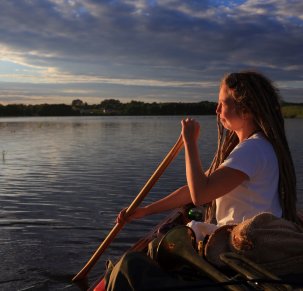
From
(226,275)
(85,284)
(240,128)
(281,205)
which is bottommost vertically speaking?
(85,284)

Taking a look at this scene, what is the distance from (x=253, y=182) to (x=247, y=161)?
8.7 inches

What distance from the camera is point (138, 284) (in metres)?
3.01

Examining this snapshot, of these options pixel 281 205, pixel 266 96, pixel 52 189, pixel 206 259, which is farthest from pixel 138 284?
pixel 52 189

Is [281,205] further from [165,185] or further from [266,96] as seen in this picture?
[165,185]

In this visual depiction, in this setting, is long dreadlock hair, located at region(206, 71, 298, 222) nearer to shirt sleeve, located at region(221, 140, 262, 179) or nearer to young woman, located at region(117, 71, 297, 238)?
young woman, located at region(117, 71, 297, 238)

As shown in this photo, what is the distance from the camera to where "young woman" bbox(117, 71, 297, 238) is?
12.3ft

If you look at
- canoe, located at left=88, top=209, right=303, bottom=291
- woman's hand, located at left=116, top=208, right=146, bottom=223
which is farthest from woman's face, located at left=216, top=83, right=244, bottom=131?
woman's hand, located at left=116, top=208, right=146, bottom=223

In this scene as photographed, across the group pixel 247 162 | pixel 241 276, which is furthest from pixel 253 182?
pixel 241 276

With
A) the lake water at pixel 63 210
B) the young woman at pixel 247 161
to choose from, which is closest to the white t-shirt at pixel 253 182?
the young woman at pixel 247 161

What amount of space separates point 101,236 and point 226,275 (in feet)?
23.6

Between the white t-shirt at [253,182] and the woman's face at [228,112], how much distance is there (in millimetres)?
256

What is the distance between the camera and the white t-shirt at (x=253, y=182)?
12.5ft

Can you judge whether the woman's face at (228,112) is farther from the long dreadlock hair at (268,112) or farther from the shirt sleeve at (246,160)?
the shirt sleeve at (246,160)

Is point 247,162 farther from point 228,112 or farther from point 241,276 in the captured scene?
point 241,276
